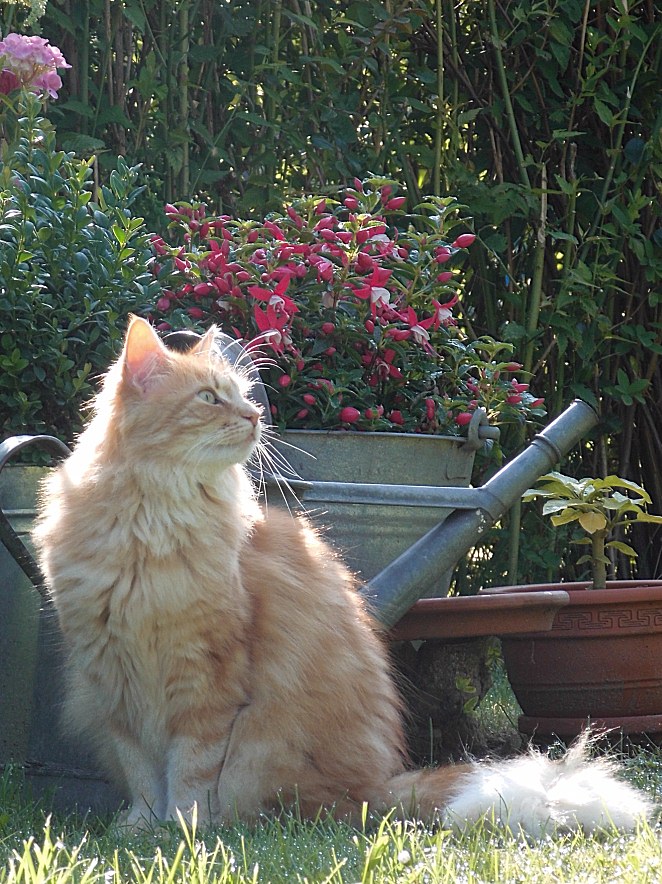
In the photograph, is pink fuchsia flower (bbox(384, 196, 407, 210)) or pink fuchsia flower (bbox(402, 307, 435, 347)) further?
pink fuchsia flower (bbox(384, 196, 407, 210))

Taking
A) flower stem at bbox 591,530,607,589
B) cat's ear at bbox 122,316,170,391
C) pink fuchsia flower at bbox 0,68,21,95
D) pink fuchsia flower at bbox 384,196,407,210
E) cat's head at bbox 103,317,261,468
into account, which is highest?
pink fuchsia flower at bbox 0,68,21,95

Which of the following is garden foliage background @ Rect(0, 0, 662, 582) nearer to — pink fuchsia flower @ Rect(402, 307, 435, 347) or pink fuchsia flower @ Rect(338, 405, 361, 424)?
pink fuchsia flower @ Rect(402, 307, 435, 347)

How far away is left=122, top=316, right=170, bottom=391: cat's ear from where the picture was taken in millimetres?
2230

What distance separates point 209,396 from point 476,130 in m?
2.62

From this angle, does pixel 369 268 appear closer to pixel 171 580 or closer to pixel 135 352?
pixel 135 352

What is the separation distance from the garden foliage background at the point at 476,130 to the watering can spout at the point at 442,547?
172 centimetres

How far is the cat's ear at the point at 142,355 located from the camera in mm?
2230

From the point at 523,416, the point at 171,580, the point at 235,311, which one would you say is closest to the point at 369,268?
the point at 235,311

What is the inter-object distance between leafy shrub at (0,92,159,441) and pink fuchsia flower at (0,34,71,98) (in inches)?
11.6

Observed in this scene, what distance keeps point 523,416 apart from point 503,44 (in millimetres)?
1734

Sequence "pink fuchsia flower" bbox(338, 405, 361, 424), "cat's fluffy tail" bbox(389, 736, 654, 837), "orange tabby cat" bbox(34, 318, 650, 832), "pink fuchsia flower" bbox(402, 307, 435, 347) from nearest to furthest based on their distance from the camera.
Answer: "cat's fluffy tail" bbox(389, 736, 654, 837) < "orange tabby cat" bbox(34, 318, 650, 832) < "pink fuchsia flower" bbox(338, 405, 361, 424) < "pink fuchsia flower" bbox(402, 307, 435, 347)

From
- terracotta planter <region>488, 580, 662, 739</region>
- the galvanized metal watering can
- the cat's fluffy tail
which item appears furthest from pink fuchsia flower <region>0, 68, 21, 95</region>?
the cat's fluffy tail

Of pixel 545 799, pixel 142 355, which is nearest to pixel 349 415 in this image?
pixel 142 355

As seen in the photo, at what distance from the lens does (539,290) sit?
424cm
